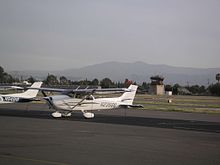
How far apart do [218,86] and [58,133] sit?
104m

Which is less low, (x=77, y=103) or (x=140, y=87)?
(x=140, y=87)

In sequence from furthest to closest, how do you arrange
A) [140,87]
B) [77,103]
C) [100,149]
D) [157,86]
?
1. [140,87]
2. [157,86]
3. [77,103]
4. [100,149]

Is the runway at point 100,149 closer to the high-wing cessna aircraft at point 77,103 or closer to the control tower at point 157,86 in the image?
the high-wing cessna aircraft at point 77,103

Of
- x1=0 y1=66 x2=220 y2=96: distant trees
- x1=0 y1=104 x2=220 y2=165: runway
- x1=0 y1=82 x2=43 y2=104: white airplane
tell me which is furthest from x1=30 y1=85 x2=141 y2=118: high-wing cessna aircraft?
x1=0 y1=66 x2=220 y2=96: distant trees

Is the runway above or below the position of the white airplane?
below

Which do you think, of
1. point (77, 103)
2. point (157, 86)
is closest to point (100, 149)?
point (77, 103)

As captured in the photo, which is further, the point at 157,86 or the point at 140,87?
the point at 140,87

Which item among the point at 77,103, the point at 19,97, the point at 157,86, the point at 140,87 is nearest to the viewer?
the point at 77,103

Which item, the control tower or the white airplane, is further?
the control tower

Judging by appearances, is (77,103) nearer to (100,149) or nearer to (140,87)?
(100,149)

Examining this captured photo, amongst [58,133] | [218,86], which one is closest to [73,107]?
[58,133]

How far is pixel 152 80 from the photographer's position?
127 m

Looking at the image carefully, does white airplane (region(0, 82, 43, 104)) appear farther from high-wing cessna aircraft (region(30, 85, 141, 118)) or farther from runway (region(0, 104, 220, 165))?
runway (region(0, 104, 220, 165))

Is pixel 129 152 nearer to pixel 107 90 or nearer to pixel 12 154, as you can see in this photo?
pixel 12 154
